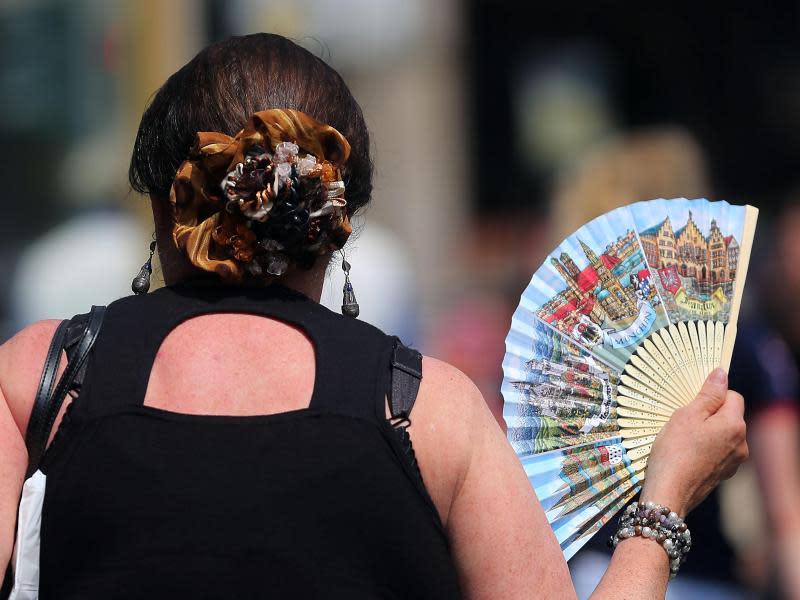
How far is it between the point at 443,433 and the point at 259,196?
1.25ft

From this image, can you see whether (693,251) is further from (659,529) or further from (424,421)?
(424,421)

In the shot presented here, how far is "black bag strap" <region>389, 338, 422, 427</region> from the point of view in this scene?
→ 1.65 metres

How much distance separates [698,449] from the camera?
1979mm

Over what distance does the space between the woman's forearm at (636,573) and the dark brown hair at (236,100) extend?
0.64 metres

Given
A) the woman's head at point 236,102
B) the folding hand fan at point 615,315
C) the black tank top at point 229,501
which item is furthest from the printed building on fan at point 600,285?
the black tank top at point 229,501

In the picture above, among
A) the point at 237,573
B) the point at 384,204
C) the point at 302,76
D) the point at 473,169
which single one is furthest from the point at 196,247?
the point at 473,169

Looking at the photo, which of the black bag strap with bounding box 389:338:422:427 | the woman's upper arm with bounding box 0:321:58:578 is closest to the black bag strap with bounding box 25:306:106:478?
the woman's upper arm with bounding box 0:321:58:578

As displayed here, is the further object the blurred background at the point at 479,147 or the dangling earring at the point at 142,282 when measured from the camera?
the blurred background at the point at 479,147

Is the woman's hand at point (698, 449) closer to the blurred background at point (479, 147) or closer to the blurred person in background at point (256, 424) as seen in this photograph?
the blurred person in background at point (256, 424)

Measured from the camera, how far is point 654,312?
224cm

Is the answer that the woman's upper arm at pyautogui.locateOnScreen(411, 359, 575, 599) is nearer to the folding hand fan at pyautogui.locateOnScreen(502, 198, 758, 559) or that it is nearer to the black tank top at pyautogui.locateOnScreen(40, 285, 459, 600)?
the black tank top at pyautogui.locateOnScreen(40, 285, 459, 600)

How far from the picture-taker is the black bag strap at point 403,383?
165 centimetres

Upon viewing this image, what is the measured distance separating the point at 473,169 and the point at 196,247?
28.9 ft

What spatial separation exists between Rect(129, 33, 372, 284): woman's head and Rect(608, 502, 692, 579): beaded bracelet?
60cm
